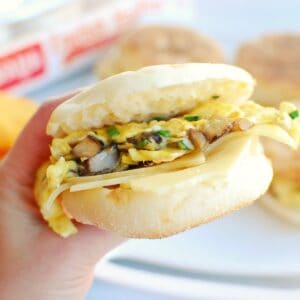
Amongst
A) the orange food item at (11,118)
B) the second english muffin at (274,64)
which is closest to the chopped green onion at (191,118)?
the orange food item at (11,118)

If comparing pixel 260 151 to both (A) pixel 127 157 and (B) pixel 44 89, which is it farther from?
(B) pixel 44 89

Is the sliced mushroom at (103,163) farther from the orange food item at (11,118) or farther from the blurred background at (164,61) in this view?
the orange food item at (11,118)

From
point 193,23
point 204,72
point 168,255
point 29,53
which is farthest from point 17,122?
point 193,23

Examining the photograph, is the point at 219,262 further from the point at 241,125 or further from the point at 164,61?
the point at 164,61

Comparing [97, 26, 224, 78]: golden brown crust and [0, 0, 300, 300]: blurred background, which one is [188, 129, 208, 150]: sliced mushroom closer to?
[0, 0, 300, 300]: blurred background

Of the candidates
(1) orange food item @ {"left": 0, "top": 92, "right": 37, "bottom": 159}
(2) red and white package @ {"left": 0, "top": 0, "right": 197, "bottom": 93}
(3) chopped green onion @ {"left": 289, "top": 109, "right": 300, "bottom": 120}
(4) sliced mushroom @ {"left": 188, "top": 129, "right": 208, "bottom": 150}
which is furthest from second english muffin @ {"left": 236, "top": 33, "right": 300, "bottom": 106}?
(4) sliced mushroom @ {"left": 188, "top": 129, "right": 208, "bottom": 150}

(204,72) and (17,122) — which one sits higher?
(204,72)
